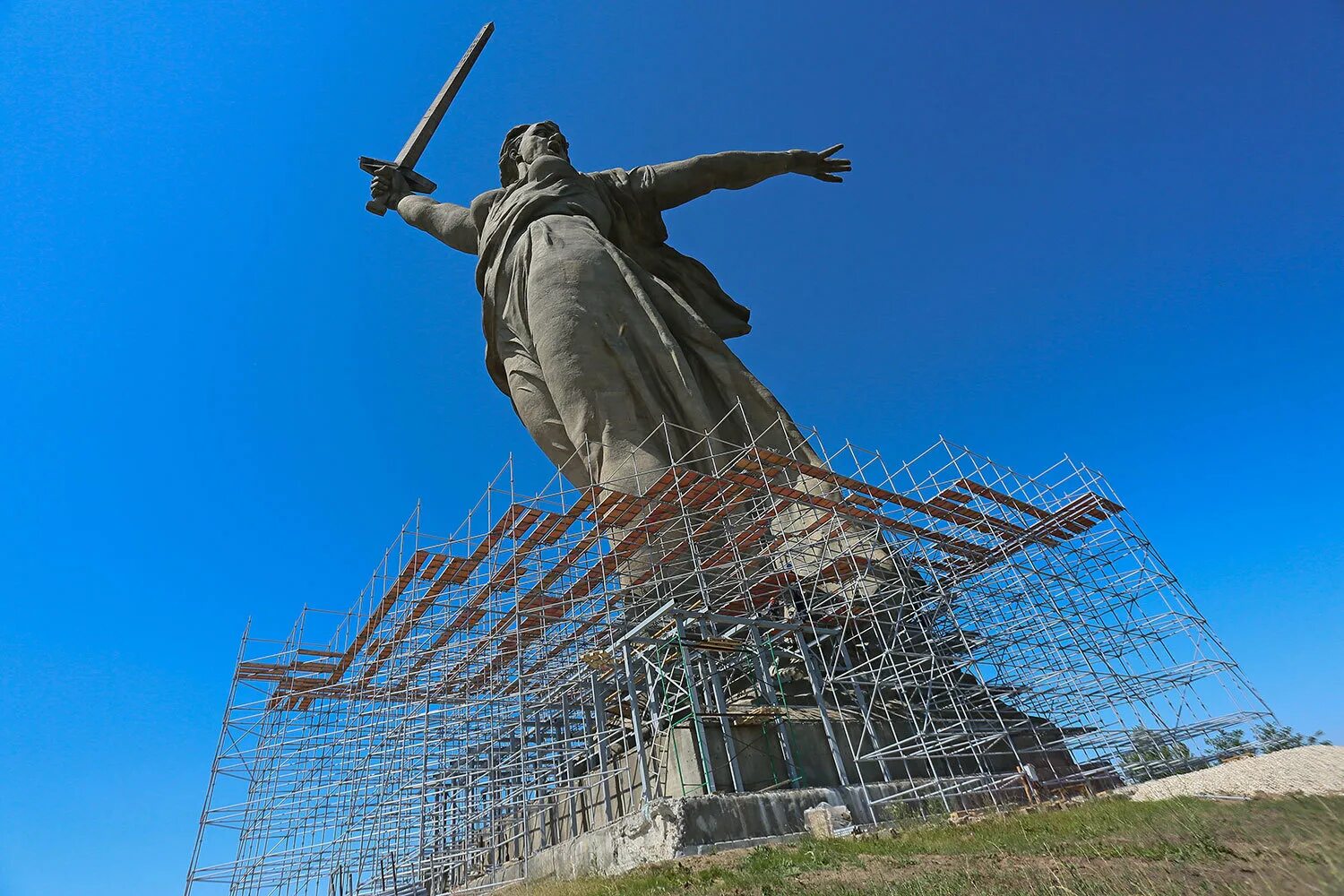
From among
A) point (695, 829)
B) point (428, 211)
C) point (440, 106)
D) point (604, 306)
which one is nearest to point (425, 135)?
point (440, 106)

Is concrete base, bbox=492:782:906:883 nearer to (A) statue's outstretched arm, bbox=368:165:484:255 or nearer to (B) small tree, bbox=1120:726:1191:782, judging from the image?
(B) small tree, bbox=1120:726:1191:782

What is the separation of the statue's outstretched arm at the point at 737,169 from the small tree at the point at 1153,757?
46.8ft

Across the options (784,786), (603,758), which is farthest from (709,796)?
(603,758)

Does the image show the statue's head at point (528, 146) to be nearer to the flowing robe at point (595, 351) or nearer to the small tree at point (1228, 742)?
the flowing robe at point (595, 351)

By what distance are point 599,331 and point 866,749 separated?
912 centimetres

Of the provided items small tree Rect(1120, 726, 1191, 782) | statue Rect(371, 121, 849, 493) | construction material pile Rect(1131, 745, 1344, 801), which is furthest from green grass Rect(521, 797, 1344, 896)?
statue Rect(371, 121, 849, 493)

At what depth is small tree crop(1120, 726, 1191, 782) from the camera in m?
9.89

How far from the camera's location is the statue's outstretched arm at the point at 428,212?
761 inches

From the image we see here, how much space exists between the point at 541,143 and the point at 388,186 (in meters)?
5.24

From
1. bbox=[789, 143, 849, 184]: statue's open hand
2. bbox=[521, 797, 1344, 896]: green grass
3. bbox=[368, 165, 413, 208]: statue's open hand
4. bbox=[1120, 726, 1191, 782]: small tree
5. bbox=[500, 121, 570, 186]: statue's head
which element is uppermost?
bbox=[368, 165, 413, 208]: statue's open hand

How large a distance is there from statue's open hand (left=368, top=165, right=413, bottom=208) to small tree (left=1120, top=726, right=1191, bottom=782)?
2075 centimetres

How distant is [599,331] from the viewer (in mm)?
15156

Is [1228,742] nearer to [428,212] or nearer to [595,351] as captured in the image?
[595,351]

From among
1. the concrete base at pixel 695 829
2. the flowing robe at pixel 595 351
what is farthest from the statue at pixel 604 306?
the concrete base at pixel 695 829
